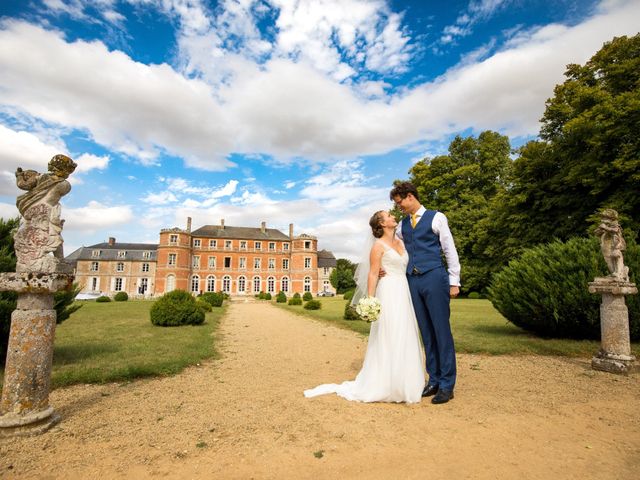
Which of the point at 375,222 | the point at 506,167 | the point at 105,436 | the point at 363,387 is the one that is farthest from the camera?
the point at 506,167

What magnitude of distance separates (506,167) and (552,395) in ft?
79.5

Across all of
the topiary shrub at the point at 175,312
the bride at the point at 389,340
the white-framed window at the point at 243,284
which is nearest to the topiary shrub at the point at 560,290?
the bride at the point at 389,340

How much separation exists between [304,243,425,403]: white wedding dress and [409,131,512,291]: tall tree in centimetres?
1975

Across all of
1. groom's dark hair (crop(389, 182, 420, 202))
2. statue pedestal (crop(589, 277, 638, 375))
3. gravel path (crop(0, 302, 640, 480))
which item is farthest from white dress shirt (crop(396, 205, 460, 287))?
statue pedestal (crop(589, 277, 638, 375))

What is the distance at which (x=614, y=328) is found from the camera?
512 cm

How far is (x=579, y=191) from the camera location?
1418 cm

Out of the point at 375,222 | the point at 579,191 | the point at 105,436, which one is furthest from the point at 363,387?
the point at 579,191

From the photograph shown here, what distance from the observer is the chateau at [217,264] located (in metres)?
45.8

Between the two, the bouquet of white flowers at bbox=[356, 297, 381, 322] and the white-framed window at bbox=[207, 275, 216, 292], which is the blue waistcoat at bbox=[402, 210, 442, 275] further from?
the white-framed window at bbox=[207, 275, 216, 292]

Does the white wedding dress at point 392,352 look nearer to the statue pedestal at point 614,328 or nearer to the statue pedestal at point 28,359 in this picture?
the statue pedestal at point 28,359

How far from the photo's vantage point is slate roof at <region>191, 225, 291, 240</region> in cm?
4712

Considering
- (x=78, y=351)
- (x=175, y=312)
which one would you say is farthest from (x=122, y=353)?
(x=175, y=312)

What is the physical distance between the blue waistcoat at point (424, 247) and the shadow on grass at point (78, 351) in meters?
5.72

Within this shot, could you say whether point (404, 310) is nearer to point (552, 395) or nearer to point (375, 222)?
point (375, 222)
